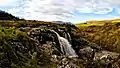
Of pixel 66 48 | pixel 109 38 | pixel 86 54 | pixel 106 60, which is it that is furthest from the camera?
pixel 109 38

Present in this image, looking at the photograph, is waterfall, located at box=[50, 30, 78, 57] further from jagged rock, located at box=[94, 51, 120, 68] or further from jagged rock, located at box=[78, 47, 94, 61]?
jagged rock, located at box=[94, 51, 120, 68]

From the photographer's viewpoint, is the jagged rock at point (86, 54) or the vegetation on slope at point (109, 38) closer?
the jagged rock at point (86, 54)

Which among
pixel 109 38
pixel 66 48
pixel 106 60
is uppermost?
pixel 66 48

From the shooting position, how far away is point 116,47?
8081 centimetres

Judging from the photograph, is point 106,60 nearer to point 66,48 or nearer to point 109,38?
point 66,48

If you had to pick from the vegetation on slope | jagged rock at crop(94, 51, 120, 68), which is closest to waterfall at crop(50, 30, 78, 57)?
jagged rock at crop(94, 51, 120, 68)

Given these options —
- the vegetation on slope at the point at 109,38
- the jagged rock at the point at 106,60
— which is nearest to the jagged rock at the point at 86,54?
the jagged rock at the point at 106,60

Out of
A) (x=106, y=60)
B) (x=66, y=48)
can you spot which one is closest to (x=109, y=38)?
(x=66, y=48)

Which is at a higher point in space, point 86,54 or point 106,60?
point 86,54

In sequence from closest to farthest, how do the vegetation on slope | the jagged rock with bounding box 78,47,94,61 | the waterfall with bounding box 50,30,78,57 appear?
1. the jagged rock with bounding box 78,47,94,61
2. the waterfall with bounding box 50,30,78,57
3. the vegetation on slope

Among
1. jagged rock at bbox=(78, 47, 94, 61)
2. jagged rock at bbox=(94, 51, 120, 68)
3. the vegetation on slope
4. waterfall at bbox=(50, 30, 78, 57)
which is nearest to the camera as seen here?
jagged rock at bbox=(94, 51, 120, 68)

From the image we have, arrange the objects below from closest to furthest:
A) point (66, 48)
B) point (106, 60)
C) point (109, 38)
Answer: point (106, 60)
point (66, 48)
point (109, 38)

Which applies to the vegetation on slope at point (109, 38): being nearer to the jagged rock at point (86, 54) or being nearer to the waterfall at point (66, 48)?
the jagged rock at point (86, 54)

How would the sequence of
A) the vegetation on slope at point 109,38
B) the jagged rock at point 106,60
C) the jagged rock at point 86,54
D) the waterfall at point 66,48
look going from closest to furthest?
the jagged rock at point 106,60 < the jagged rock at point 86,54 < the waterfall at point 66,48 < the vegetation on slope at point 109,38
